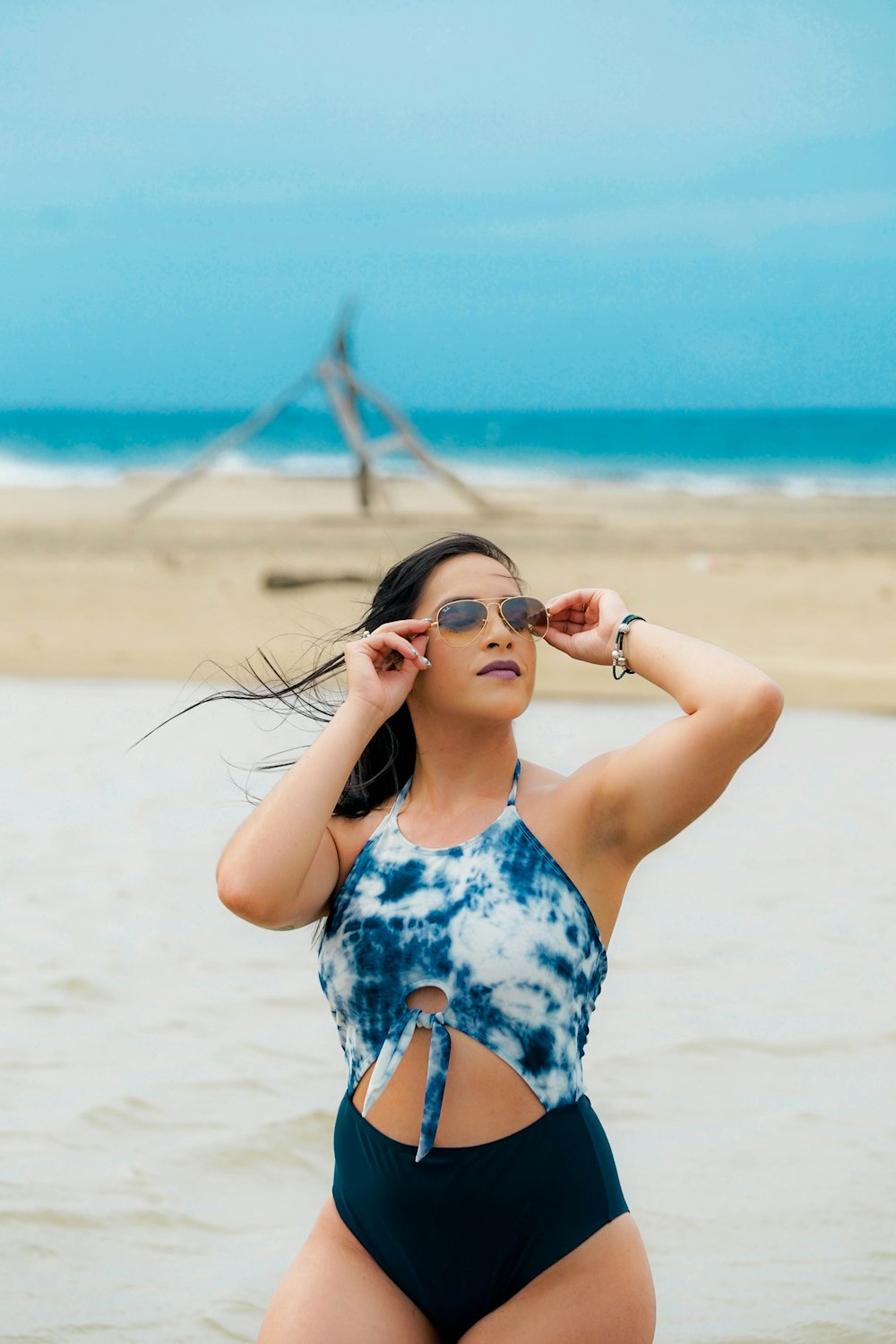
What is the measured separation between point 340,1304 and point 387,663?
942 mm

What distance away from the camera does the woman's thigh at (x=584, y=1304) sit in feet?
7.16

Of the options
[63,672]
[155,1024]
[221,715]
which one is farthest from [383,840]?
[63,672]

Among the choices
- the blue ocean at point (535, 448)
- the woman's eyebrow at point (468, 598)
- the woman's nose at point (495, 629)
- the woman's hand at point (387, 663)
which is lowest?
the blue ocean at point (535, 448)

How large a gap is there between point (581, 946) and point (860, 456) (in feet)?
167

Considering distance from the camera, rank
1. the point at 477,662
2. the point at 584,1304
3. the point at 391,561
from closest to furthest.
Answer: the point at 584,1304 < the point at 477,662 < the point at 391,561

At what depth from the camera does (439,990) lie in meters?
2.29

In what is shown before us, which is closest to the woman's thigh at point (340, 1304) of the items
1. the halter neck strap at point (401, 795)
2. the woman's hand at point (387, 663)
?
the halter neck strap at point (401, 795)

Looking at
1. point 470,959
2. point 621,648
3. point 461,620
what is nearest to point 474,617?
point 461,620

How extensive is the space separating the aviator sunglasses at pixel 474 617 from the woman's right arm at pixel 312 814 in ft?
0.12

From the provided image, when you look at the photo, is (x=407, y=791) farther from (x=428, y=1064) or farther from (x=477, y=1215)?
(x=477, y=1215)

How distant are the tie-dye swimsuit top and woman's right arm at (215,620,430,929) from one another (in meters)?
0.07

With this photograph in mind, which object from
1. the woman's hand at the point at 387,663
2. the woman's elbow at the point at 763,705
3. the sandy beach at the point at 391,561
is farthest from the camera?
the sandy beach at the point at 391,561

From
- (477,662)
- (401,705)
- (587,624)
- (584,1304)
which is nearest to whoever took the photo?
(584,1304)

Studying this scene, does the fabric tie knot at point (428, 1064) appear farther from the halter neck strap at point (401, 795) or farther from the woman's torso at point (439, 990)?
the halter neck strap at point (401, 795)
